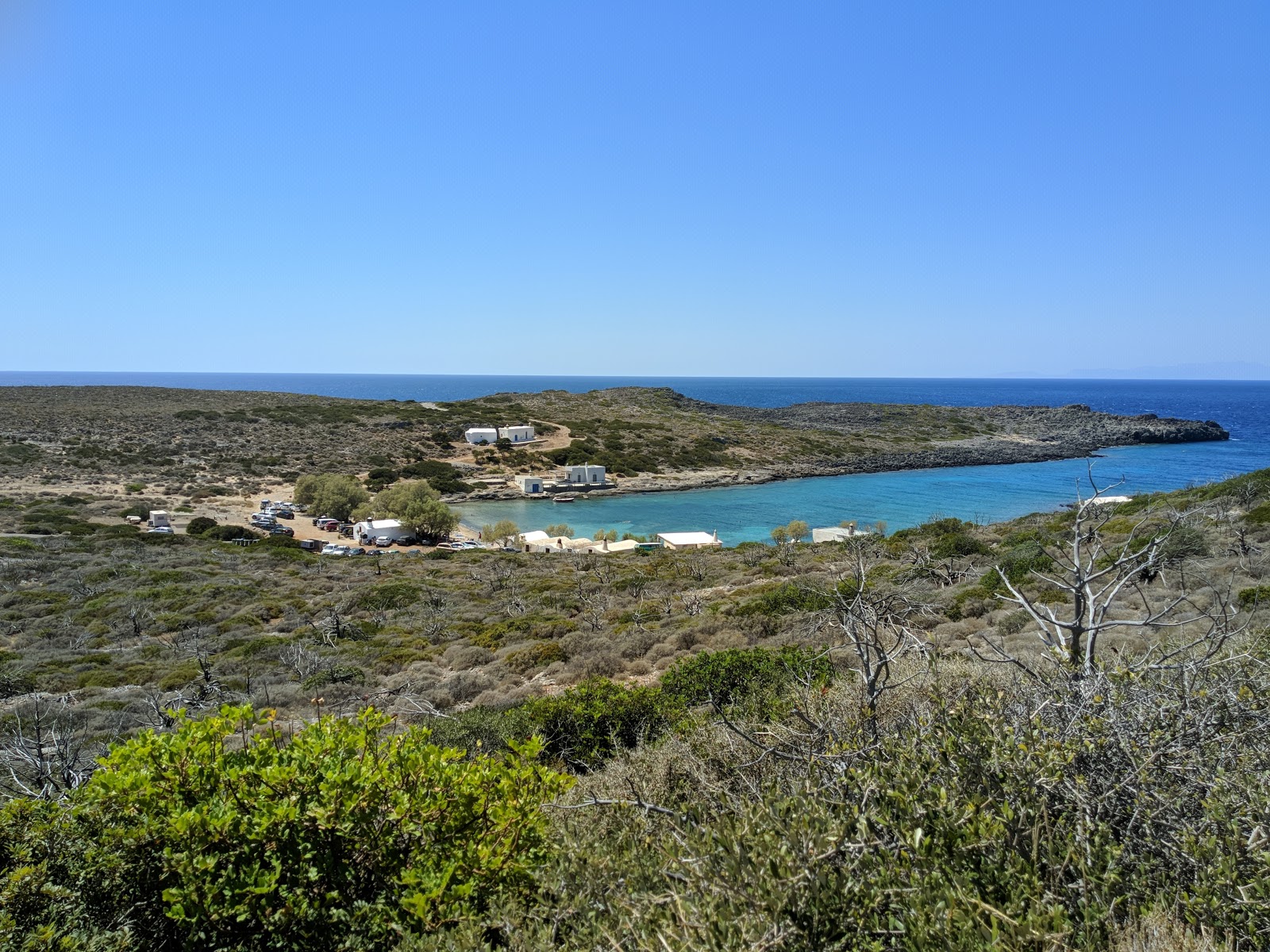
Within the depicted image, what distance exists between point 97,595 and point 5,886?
1991cm

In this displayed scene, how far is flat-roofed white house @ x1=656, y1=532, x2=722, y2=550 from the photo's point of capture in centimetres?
3159

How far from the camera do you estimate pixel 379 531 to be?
3503 centimetres

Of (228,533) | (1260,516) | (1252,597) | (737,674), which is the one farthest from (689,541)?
(737,674)

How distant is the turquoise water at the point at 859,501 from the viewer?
137 ft

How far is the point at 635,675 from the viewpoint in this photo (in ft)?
35.6

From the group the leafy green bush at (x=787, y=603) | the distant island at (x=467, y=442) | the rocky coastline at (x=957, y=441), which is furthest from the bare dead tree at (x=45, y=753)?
the rocky coastline at (x=957, y=441)

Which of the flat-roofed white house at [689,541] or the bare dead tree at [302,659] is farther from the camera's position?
the flat-roofed white house at [689,541]

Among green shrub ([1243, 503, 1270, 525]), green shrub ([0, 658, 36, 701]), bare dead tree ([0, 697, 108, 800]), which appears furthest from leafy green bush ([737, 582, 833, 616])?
green shrub ([0, 658, 36, 701])

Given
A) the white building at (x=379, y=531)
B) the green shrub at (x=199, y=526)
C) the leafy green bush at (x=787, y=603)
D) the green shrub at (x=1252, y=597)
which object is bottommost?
the white building at (x=379, y=531)

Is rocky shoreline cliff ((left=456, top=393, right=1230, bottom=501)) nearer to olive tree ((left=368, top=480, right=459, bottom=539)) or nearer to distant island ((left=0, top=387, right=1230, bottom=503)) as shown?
distant island ((left=0, top=387, right=1230, bottom=503))

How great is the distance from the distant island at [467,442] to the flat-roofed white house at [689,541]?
62.0 ft

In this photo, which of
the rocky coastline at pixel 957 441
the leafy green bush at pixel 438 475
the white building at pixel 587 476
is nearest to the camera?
the leafy green bush at pixel 438 475

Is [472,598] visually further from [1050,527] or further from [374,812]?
[1050,527]

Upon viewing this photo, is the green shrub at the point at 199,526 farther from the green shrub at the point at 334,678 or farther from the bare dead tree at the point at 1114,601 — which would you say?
the bare dead tree at the point at 1114,601
